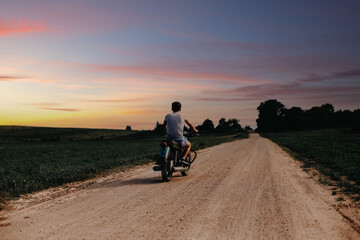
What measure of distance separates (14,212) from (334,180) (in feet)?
31.4

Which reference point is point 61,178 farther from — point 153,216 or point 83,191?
point 153,216

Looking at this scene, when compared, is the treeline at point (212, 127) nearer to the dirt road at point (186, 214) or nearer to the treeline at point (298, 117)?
the dirt road at point (186, 214)

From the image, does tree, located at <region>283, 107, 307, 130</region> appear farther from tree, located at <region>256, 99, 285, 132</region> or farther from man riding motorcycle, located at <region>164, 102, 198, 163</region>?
man riding motorcycle, located at <region>164, 102, 198, 163</region>

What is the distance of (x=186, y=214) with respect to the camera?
572 cm

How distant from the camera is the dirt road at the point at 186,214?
15.4 ft

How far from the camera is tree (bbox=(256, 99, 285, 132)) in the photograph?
14725cm

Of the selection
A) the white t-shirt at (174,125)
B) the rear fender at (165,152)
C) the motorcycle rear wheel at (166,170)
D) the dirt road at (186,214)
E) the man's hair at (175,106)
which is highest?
the man's hair at (175,106)

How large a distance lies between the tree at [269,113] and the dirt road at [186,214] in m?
143

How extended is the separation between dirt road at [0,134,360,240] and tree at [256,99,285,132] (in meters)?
143

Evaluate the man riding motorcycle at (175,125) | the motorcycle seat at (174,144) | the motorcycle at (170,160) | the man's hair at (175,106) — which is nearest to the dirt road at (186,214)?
the motorcycle at (170,160)

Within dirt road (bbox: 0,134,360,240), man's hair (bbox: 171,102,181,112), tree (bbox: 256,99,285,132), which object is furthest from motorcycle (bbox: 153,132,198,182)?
tree (bbox: 256,99,285,132)

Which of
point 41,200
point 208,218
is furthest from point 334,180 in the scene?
point 41,200

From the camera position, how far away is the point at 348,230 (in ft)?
15.8

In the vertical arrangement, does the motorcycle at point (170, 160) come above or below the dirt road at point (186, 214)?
above
